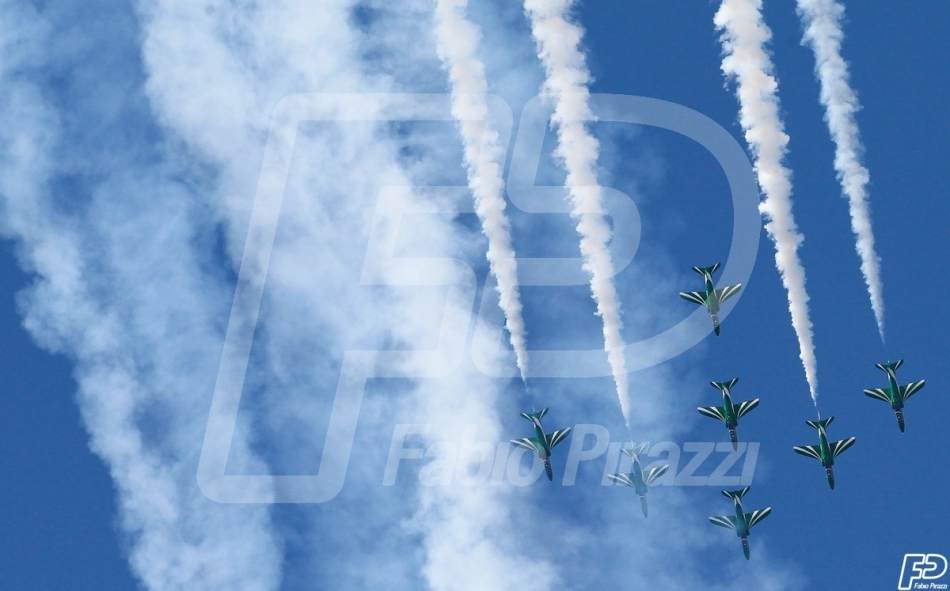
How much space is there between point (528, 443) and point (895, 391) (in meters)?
24.4

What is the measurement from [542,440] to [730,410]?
12898 mm

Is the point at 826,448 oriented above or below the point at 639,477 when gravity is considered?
above

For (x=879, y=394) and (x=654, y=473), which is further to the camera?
(x=654, y=473)

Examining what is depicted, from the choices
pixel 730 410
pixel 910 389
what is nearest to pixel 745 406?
pixel 730 410

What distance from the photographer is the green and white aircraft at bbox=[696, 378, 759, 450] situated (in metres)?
85.1

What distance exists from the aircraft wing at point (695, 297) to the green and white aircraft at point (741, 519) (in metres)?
13.0

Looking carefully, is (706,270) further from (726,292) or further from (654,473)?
(654,473)

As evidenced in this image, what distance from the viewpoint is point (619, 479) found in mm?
85500

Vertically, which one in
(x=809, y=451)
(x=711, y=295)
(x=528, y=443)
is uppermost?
(x=711, y=295)

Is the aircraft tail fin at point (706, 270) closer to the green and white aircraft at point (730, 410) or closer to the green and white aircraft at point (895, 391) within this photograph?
the green and white aircraft at point (730, 410)

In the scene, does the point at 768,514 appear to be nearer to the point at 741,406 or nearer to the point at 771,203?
the point at 741,406

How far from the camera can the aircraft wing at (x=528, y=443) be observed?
85.2 m

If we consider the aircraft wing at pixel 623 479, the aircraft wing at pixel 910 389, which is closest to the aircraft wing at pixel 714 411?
the aircraft wing at pixel 623 479

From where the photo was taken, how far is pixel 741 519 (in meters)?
85.7
